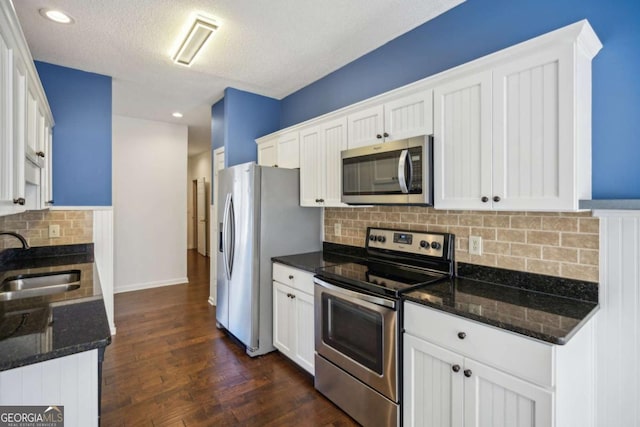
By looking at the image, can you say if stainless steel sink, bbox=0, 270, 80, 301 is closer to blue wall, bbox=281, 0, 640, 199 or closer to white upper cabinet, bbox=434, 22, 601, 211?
white upper cabinet, bbox=434, 22, 601, 211

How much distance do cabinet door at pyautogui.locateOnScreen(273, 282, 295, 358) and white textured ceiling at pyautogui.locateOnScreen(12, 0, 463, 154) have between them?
205 cm

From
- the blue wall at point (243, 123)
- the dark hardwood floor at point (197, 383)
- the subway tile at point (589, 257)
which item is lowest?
the dark hardwood floor at point (197, 383)

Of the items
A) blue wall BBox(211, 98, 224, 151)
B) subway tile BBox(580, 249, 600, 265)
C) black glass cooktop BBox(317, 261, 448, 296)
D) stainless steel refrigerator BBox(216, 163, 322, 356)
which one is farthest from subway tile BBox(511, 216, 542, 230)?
blue wall BBox(211, 98, 224, 151)

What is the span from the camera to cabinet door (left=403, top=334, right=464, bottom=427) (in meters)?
1.51

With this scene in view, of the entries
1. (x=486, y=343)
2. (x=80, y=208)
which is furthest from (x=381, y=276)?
(x=80, y=208)

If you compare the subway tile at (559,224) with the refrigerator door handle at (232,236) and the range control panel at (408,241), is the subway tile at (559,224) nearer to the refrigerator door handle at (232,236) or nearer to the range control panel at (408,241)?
the range control panel at (408,241)

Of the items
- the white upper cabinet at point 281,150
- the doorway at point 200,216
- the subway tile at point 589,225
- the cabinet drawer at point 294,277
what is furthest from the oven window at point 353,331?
the doorway at point 200,216

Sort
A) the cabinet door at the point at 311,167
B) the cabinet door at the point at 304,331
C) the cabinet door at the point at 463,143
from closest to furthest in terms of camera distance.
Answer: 1. the cabinet door at the point at 463,143
2. the cabinet door at the point at 304,331
3. the cabinet door at the point at 311,167

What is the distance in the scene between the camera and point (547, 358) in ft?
4.00

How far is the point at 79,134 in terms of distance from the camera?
3139 mm

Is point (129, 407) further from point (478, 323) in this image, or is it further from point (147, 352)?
point (478, 323)

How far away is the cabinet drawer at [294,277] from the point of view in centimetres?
245

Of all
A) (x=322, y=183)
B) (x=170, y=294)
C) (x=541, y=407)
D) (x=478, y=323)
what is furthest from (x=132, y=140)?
(x=541, y=407)

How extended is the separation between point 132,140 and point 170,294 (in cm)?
244
